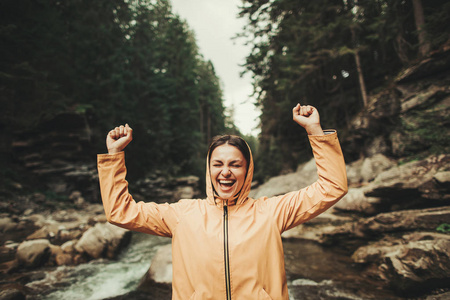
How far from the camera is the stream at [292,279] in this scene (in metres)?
4.24

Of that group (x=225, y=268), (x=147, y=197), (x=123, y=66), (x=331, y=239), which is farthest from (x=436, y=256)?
(x=123, y=66)

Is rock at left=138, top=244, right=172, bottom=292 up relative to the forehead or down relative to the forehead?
down

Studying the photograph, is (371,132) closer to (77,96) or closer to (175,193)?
(175,193)

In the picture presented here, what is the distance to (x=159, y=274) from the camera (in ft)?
16.2

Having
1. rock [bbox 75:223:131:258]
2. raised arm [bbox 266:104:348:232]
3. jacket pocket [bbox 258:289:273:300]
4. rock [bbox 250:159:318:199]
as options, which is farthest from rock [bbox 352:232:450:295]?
rock [bbox 250:159:318:199]

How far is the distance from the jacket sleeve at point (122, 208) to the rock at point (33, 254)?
584 cm

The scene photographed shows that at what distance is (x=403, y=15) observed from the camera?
10.1 m

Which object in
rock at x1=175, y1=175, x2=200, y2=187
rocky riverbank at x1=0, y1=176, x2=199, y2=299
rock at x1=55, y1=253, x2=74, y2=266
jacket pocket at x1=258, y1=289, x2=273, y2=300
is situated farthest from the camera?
rock at x1=175, y1=175, x2=200, y2=187

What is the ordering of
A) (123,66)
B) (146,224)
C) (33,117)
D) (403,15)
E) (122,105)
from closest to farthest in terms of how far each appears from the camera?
(146,224), (403,15), (33,117), (122,105), (123,66)

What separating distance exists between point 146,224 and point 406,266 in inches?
189

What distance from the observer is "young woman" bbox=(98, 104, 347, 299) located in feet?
5.34

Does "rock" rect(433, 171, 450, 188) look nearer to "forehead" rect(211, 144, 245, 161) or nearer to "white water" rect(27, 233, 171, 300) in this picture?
"forehead" rect(211, 144, 245, 161)

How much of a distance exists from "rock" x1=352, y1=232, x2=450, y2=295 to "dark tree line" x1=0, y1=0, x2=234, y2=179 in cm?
1691

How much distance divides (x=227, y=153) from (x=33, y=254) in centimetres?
681
